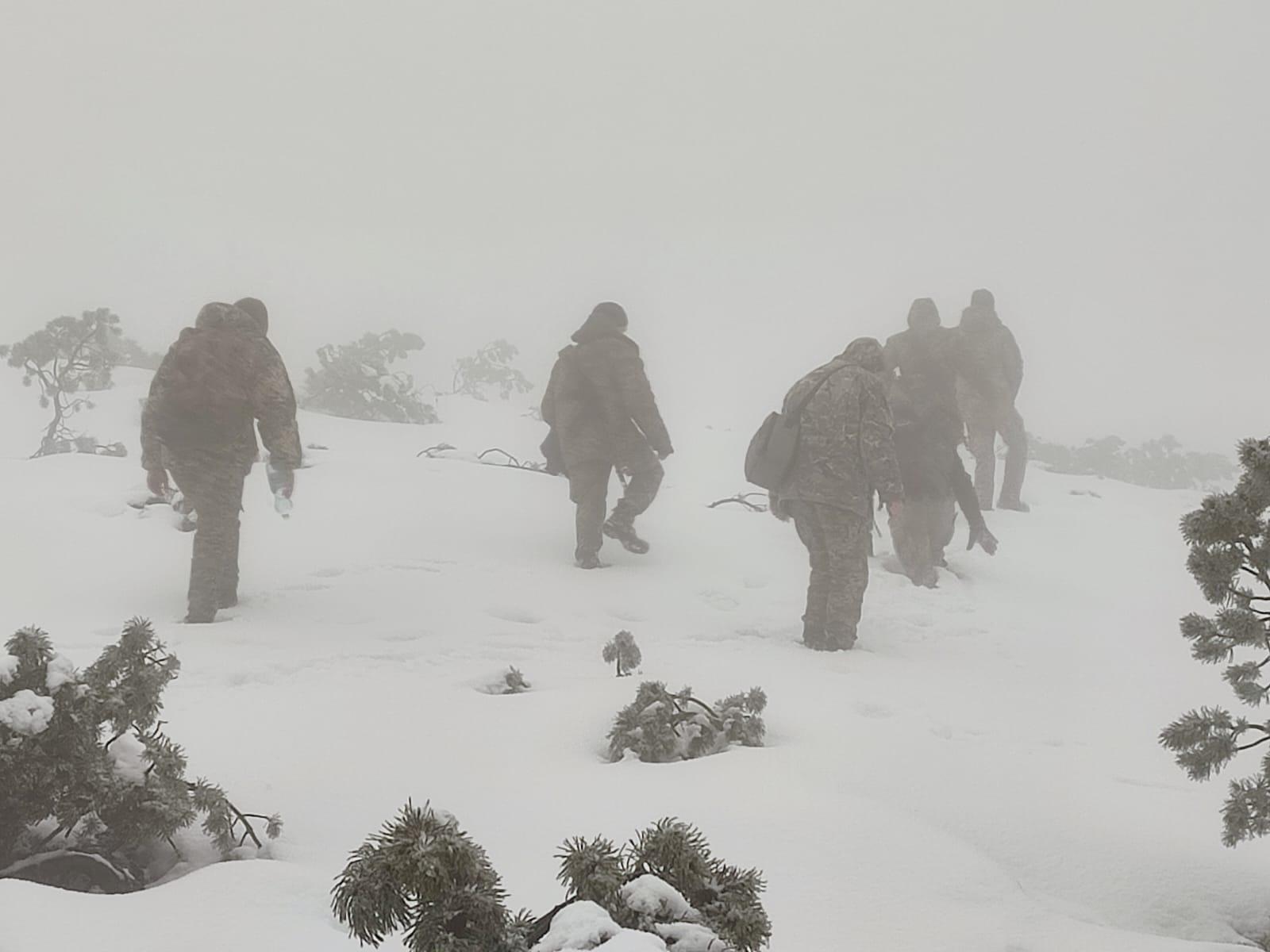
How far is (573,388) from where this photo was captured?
840cm

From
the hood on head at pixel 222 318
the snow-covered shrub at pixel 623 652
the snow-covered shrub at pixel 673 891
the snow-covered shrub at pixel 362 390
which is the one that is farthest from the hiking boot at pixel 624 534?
the snow-covered shrub at pixel 362 390

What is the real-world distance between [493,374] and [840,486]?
2148 centimetres

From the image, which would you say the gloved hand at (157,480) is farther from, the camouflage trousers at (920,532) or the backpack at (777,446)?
the camouflage trousers at (920,532)

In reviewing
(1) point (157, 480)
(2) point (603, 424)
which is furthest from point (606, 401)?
(1) point (157, 480)

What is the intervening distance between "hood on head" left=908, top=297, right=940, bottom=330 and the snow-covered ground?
2818mm

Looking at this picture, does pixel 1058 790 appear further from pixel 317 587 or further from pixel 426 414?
pixel 426 414

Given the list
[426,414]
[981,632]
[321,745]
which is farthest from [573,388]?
[426,414]

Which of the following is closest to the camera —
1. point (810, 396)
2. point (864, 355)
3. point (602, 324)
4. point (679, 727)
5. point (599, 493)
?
point (679, 727)

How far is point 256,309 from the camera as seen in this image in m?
6.54

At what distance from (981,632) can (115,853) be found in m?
6.50

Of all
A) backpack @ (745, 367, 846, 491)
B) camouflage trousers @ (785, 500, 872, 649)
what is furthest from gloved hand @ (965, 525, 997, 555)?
backpack @ (745, 367, 846, 491)

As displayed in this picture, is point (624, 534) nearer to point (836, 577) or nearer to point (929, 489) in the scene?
point (836, 577)

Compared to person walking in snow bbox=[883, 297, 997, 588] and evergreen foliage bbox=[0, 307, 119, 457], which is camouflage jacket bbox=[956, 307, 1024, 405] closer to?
person walking in snow bbox=[883, 297, 997, 588]

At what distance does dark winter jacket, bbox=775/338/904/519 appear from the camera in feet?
21.4
